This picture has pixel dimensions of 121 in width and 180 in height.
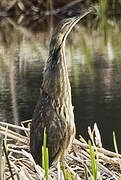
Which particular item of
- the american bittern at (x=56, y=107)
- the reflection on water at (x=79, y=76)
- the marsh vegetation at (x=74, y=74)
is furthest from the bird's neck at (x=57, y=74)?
the reflection on water at (x=79, y=76)

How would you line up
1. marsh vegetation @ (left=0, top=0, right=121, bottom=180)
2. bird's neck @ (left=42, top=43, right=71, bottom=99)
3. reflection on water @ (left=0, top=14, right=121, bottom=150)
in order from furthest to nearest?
reflection on water @ (left=0, top=14, right=121, bottom=150)
marsh vegetation @ (left=0, top=0, right=121, bottom=180)
bird's neck @ (left=42, top=43, right=71, bottom=99)

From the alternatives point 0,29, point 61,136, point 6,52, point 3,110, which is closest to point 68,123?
point 61,136

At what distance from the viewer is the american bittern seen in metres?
4.00

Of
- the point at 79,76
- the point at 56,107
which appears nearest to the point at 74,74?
the point at 79,76

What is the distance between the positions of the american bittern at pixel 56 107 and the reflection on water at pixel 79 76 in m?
2.18

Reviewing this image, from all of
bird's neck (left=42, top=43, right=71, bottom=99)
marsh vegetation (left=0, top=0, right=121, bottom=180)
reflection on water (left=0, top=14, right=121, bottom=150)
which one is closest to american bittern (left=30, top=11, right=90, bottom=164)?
bird's neck (left=42, top=43, right=71, bottom=99)

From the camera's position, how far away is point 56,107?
403cm

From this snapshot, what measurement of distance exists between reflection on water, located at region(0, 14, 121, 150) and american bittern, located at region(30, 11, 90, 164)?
2184mm

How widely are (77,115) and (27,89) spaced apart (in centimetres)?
212

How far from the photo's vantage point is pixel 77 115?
7.59 meters

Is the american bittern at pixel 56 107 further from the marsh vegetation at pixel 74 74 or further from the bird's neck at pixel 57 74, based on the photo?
the marsh vegetation at pixel 74 74

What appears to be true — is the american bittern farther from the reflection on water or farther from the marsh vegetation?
the reflection on water

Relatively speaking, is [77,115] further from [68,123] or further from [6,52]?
[6,52]

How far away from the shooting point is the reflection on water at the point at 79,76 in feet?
24.9
